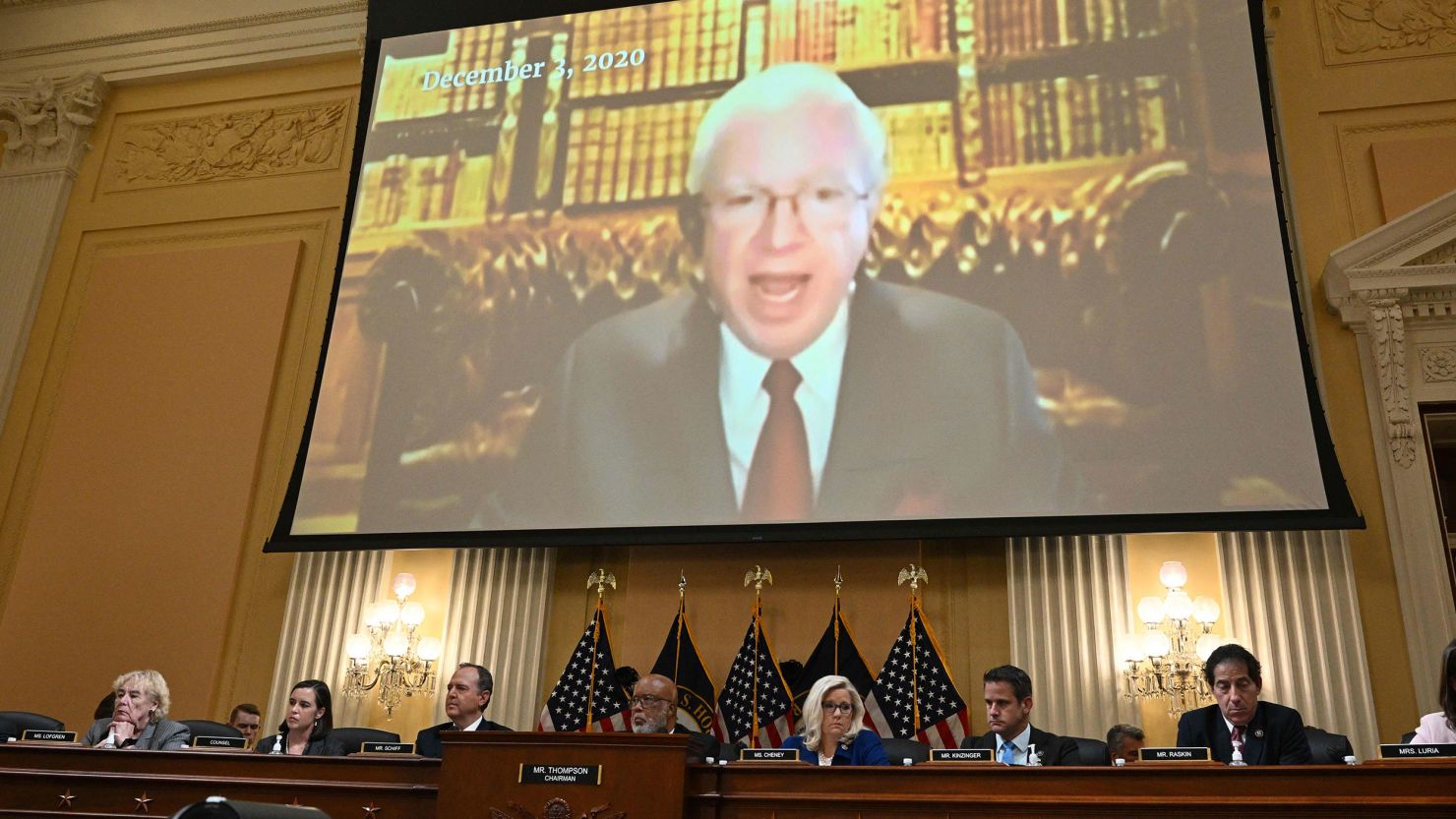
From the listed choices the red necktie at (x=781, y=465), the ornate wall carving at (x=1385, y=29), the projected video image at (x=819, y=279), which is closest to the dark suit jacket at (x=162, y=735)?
the projected video image at (x=819, y=279)

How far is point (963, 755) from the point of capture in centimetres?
373

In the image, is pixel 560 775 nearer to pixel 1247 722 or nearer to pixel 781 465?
pixel 1247 722

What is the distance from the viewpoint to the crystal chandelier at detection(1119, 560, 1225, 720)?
231 inches

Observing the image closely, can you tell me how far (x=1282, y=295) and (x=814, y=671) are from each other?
9.63ft

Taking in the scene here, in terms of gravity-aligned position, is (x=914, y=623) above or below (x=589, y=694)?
above

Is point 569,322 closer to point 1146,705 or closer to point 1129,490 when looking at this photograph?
point 1129,490

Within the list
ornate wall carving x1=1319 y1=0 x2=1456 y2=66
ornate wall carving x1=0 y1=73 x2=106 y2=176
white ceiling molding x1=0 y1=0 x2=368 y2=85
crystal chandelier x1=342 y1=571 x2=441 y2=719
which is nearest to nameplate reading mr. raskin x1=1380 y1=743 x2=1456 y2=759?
crystal chandelier x1=342 y1=571 x2=441 y2=719

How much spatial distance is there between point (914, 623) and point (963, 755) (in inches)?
99.8

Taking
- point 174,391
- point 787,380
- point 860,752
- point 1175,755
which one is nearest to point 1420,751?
point 1175,755

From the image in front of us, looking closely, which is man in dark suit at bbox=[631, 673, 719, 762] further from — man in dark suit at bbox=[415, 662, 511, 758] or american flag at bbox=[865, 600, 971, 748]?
american flag at bbox=[865, 600, 971, 748]

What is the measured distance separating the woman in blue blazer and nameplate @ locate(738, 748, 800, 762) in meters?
0.58

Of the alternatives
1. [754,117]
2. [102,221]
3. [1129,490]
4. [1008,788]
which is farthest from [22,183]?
[1008,788]

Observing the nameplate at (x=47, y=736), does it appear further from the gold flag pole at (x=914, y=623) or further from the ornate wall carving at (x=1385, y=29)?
the ornate wall carving at (x=1385, y=29)

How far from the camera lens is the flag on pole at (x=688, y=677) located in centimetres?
632
